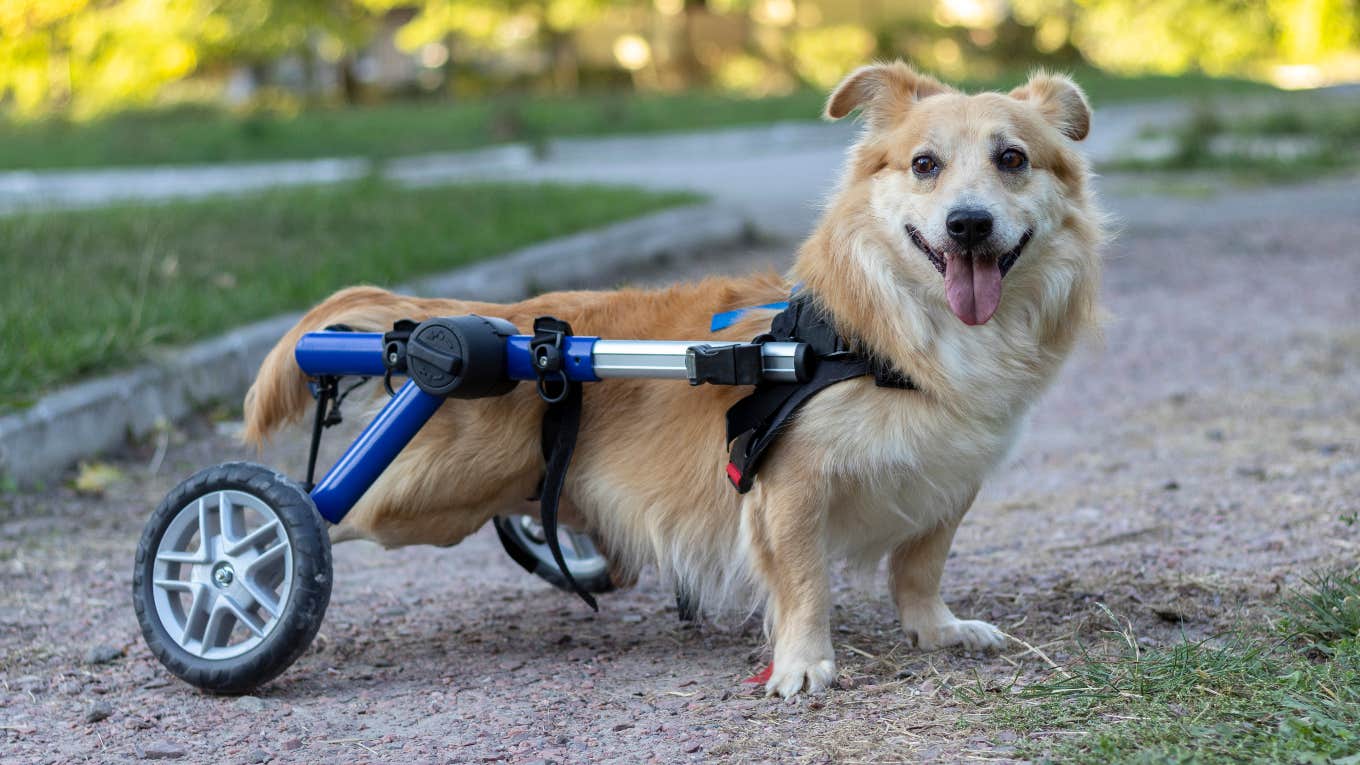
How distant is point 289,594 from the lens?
3.42 m

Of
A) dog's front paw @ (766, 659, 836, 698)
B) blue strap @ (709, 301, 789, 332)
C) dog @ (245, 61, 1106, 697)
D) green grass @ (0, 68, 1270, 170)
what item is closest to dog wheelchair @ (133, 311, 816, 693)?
dog @ (245, 61, 1106, 697)

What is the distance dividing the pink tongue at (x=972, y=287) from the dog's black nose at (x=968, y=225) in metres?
0.05

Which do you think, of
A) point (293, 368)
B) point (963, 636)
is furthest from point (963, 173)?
point (293, 368)

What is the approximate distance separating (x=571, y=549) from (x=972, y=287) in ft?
5.57

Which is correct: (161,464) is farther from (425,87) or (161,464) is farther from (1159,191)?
(425,87)

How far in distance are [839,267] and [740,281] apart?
18.0 inches

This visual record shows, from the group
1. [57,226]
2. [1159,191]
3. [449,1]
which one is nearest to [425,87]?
[449,1]

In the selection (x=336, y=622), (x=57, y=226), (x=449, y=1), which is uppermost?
(x=449, y=1)

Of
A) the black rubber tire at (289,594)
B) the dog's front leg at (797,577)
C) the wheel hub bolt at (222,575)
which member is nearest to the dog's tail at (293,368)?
the black rubber tire at (289,594)

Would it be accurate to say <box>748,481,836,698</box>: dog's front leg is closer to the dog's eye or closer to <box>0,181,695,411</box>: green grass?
the dog's eye

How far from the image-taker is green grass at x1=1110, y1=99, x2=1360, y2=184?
47.4 feet

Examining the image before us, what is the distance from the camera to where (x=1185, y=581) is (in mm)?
3971

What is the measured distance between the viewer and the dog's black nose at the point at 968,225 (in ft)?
10.8

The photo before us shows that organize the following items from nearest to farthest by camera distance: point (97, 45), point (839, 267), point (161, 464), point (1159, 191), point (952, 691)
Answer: point (952, 691) < point (839, 267) < point (161, 464) < point (1159, 191) < point (97, 45)
